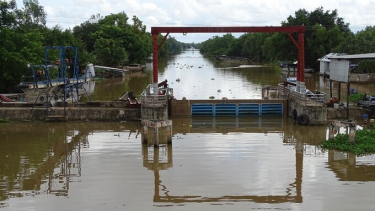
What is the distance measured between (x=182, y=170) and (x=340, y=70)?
46.6ft

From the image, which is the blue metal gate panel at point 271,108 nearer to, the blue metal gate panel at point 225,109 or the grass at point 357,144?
the blue metal gate panel at point 225,109

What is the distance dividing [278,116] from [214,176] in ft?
45.4

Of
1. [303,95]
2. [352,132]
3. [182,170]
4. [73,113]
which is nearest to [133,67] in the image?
[73,113]

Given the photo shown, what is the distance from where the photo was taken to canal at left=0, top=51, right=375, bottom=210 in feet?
43.1

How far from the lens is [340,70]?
26.1 m

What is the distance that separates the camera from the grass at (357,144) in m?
18.2

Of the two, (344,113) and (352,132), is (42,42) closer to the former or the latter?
(344,113)

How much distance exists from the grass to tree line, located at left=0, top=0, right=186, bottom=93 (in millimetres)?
24530

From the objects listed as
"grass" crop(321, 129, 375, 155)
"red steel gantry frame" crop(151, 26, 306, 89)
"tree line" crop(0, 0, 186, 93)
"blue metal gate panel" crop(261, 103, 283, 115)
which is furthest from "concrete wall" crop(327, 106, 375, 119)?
"tree line" crop(0, 0, 186, 93)

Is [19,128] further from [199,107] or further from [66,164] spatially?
[199,107]

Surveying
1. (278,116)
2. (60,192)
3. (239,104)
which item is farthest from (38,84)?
(60,192)

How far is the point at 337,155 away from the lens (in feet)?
59.7

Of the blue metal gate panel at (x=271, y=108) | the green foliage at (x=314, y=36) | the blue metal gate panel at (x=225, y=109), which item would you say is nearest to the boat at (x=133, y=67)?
the green foliage at (x=314, y=36)

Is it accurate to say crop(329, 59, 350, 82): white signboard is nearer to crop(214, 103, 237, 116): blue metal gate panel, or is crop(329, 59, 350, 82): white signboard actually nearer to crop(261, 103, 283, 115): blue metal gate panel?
crop(261, 103, 283, 115): blue metal gate panel
